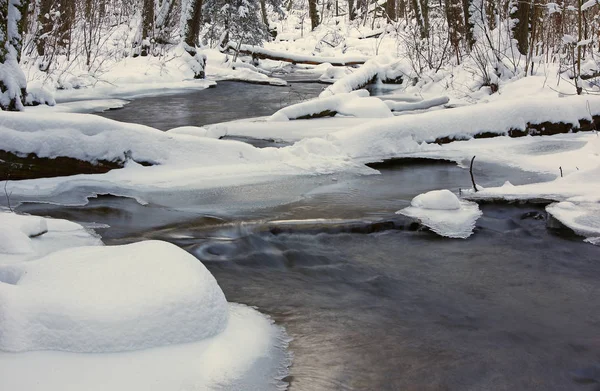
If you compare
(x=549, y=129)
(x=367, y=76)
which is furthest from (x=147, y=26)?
(x=549, y=129)

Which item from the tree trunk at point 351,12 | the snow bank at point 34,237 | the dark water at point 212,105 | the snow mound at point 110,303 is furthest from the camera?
the tree trunk at point 351,12

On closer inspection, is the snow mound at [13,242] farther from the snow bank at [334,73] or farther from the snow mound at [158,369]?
the snow bank at [334,73]

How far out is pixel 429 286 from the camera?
134 inches

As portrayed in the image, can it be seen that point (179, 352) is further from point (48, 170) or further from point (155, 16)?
point (155, 16)

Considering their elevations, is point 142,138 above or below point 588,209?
above

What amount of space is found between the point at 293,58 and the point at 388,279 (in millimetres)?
16175

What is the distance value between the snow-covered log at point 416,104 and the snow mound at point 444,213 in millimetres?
5040

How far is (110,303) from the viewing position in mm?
2371

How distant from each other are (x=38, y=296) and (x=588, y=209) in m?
3.63

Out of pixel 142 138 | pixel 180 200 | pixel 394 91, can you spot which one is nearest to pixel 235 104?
pixel 394 91

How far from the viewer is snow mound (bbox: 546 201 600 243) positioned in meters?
4.07

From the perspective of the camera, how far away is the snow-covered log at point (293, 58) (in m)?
19.0

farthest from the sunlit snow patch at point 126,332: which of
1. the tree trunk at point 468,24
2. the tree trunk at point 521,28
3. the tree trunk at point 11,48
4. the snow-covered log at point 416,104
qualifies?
the tree trunk at point 468,24

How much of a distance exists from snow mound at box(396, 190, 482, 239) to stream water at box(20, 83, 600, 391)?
94 millimetres
